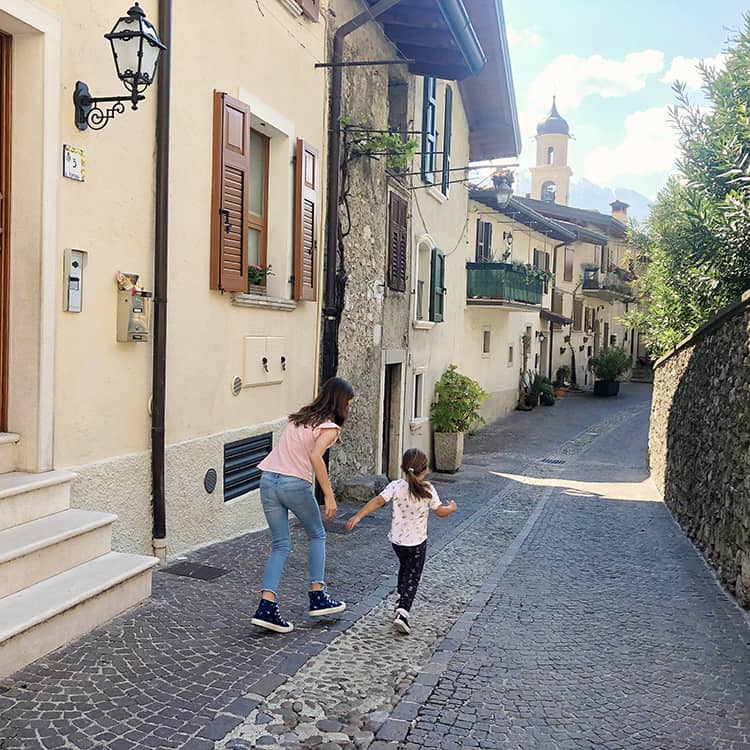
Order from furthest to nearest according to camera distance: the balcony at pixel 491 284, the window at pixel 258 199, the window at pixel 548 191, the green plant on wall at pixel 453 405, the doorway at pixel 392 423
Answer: the window at pixel 548 191, the balcony at pixel 491 284, the green plant on wall at pixel 453 405, the doorway at pixel 392 423, the window at pixel 258 199

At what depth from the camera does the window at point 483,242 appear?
2317 cm

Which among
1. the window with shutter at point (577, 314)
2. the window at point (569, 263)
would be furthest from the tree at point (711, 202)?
the window with shutter at point (577, 314)

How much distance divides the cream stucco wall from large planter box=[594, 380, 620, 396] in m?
28.4

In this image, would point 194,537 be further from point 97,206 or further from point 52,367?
point 97,206

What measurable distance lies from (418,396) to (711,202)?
7.20 meters

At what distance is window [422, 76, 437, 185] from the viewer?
14102mm

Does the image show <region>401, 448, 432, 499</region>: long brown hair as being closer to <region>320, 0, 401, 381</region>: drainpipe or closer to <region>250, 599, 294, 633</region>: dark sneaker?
<region>250, 599, 294, 633</region>: dark sneaker

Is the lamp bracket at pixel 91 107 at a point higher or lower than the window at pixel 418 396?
higher

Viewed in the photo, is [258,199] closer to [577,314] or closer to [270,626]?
[270,626]

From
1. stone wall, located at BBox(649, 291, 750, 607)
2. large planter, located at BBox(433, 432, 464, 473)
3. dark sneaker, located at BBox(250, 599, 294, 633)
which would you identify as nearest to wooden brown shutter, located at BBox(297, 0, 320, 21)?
stone wall, located at BBox(649, 291, 750, 607)

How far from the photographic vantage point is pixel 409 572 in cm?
530

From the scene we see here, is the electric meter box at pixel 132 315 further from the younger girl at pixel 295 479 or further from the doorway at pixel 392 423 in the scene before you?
the doorway at pixel 392 423

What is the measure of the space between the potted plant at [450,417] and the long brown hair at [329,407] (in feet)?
37.3

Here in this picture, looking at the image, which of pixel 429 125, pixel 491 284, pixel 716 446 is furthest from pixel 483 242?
pixel 716 446
